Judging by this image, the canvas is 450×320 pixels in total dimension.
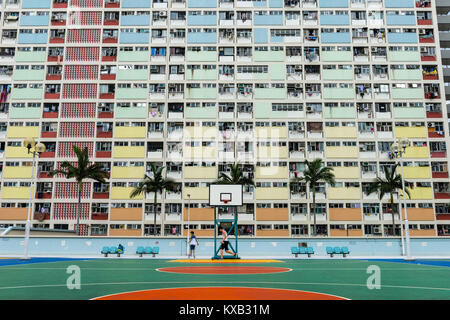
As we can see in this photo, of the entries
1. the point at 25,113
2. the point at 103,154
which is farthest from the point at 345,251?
the point at 25,113

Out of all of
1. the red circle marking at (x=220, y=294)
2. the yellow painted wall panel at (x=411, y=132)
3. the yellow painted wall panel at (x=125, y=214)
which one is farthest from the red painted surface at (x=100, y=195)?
the yellow painted wall panel at (x=411, y=132)

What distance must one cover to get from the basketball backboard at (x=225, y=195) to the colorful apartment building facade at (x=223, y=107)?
76.2ft

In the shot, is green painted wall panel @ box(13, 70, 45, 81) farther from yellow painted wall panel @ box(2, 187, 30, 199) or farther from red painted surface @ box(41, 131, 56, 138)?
yellow painted wall panel @ box(2, 187, 30, 199)

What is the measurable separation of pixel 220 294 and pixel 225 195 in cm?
1674

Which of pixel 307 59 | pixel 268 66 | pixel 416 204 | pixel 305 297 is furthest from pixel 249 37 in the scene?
pixel 305 297

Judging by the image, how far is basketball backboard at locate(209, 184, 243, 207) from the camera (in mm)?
26188

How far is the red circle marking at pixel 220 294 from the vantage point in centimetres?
919

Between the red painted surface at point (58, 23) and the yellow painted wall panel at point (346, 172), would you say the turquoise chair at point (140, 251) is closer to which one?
the yellow painted wall panel at point (346, 172)

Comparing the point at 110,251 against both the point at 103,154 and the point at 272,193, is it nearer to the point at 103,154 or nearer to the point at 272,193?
the point at 103,154

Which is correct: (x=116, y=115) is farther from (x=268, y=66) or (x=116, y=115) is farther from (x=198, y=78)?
(x=268, y=66)

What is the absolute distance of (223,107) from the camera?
52688 millimetres

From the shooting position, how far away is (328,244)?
29516 millimetres

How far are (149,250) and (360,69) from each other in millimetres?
41892

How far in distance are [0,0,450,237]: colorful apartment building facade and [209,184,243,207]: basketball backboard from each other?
23.2 meters
